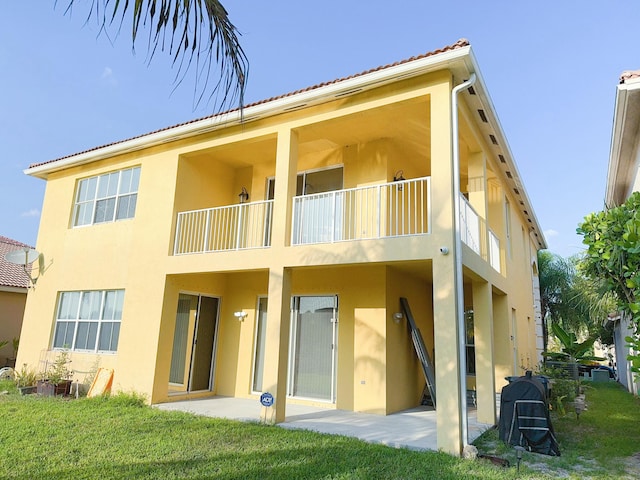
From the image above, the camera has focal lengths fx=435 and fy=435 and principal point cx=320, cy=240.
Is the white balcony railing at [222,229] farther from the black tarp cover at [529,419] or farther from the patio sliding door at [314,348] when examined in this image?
the black tarp cover at [529,419]

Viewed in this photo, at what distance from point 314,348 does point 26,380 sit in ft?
26.2

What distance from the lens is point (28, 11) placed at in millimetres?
2949

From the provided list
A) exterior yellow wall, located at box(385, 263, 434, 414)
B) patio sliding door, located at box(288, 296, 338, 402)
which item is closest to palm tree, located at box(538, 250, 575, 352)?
exterior yellow wall, located at box(385, 263, 434, 414)

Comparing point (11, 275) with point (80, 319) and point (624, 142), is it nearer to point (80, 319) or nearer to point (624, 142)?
point (80, 319)

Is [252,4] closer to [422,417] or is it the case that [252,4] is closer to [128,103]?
[128,103]

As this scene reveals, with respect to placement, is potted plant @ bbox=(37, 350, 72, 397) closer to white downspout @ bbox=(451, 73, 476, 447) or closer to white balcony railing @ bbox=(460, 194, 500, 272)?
white downspout @ bbox=(451, 73, 476, 447)

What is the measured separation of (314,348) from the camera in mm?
Answer: 10805

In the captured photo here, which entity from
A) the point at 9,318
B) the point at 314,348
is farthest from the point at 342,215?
the point at 9,318

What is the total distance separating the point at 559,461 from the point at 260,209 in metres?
8.78

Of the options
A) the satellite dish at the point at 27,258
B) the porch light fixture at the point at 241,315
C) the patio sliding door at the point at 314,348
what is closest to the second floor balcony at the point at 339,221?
the porch light fixture at the point at 241,315

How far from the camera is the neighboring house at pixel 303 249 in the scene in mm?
8031

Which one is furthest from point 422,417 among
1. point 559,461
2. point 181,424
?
point 181,424

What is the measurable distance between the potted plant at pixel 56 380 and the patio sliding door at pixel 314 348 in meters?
5.82

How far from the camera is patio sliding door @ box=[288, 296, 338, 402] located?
10.5 meters
